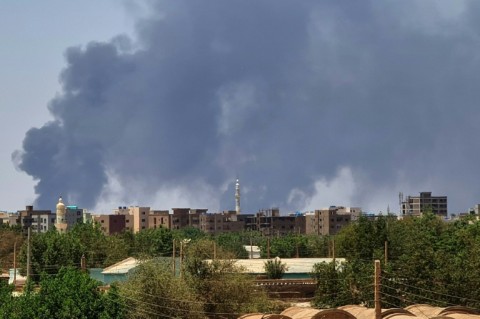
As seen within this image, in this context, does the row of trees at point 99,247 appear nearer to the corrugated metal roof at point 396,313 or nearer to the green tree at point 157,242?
the green tree at point 157,242

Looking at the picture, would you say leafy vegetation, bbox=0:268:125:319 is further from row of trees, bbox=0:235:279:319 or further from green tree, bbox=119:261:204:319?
Answer: green tree, bbox=119:261:204:319

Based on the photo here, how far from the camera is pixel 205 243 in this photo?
212 ft

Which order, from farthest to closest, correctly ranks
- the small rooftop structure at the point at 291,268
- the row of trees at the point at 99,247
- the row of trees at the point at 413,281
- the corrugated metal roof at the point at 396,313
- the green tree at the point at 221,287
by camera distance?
the row of trees at the point at 99,247
the small rooftop structure at the point at 291,268
the green tree at the point at 221,287
the row of trees at the point at 413,281
the corrugated metal roof at the point at 396,313

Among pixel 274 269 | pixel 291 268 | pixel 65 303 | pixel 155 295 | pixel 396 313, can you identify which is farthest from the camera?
pixel 291 268

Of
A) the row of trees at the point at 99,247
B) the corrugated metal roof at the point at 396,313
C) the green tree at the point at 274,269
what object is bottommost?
the corrugated metal roof at the point at 396,313

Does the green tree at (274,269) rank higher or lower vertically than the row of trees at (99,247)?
lower

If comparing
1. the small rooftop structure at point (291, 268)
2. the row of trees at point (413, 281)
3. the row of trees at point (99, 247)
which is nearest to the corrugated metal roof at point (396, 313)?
the row of trees at point (413, 281)

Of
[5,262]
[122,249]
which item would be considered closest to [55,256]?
[122,249]

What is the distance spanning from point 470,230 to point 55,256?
39124 millimetres

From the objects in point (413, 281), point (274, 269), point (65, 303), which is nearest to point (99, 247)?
point (274, 269)

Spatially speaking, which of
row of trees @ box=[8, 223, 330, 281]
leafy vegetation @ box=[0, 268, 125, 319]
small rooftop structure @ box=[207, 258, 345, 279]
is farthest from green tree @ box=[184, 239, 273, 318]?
small rooftop structure @ box=[207, 258, 345, 279]

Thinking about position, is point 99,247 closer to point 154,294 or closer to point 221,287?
point 221,287

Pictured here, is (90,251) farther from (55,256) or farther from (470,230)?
(470,230)

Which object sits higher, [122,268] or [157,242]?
[157,242]
